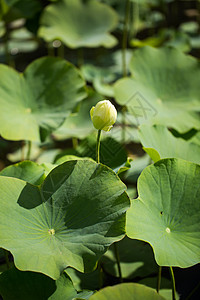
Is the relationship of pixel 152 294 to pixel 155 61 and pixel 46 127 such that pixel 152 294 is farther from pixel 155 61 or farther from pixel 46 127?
pixel 155 61

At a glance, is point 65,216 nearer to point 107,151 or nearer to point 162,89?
point 107,151

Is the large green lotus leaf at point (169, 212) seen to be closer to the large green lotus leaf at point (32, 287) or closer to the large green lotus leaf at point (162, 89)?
the large green lotus leaf at point (32, 287)

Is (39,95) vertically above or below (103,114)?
below

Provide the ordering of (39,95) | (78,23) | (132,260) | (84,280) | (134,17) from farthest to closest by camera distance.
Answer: (134,17), (78,23), (39,95), (132,260), (84,280)

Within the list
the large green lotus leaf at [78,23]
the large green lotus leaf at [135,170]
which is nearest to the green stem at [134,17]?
the large green lotus leaf at [78,23]

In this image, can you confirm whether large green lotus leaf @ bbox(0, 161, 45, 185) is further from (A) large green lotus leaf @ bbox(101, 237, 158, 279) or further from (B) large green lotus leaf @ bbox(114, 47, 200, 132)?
(B) large green lotus leaf @ bbox(114, 47, 200, 132)

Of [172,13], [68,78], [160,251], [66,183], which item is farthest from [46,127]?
[172,13]

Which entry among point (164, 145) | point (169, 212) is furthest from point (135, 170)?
point (169, 212)
